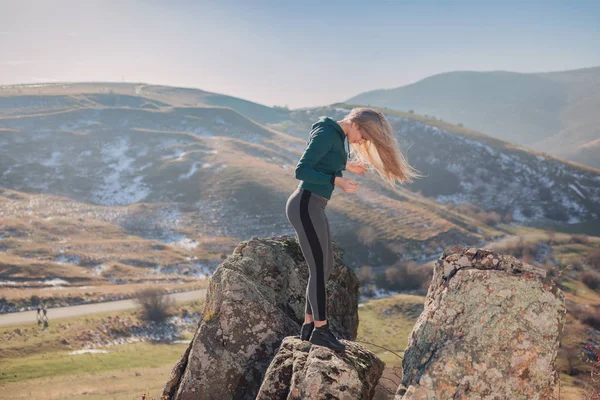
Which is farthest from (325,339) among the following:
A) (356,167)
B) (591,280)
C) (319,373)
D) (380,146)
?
(591,280)

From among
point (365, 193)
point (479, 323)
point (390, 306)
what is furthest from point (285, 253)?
point (365, 193)

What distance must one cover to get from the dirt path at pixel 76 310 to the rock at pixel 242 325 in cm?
6438

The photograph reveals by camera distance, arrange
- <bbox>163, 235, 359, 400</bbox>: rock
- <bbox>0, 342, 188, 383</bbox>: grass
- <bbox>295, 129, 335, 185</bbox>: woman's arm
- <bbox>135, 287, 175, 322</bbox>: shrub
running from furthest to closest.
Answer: <bbox>135, 287, 175, 322</bbox>: shrub → <bbox>0, 342, 188, 383</bbox>: grass → <bbox>163, 235, 359, 400</bbox>: rock → <bbox>295, 129, 335, 185</bbox>: woman's arm

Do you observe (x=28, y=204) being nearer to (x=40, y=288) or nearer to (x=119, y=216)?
(x=119, y=216)


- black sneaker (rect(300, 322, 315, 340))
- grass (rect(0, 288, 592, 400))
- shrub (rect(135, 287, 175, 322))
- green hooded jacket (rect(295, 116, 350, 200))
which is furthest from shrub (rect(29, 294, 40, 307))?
green hooded jacket (rect(295, 116, 350, 200))

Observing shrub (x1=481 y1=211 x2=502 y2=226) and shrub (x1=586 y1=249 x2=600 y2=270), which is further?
shrub (x1=481 y1=211 x2=502 y2=226)

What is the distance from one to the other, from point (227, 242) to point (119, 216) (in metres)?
41.7

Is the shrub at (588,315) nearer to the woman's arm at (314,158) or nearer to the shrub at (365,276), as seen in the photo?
the shrub at (365,276)

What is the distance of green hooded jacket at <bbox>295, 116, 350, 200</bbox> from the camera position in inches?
Answer: 324

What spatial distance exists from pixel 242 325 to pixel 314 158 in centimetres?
453

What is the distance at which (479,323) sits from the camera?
7215 millimetres

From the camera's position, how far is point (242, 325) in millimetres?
10398

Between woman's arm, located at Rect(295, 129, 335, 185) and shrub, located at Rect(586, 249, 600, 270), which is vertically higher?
woman's arm, located at Rect(295, 129, 335, 185)

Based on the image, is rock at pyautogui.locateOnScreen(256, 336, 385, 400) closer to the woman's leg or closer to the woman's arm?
the woman's leg
